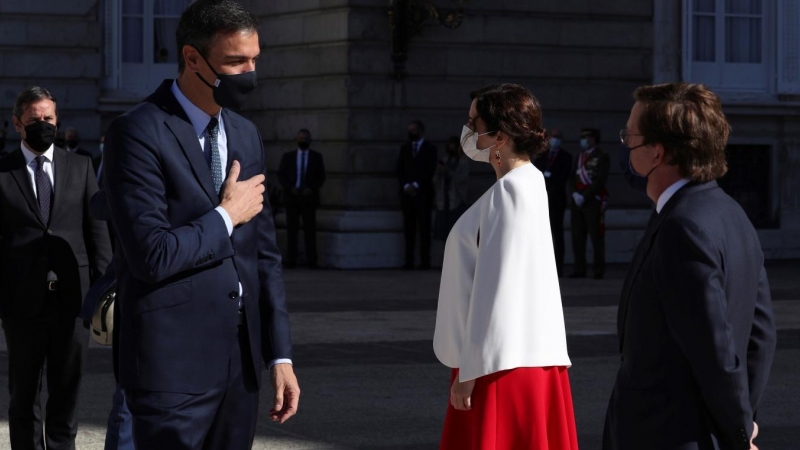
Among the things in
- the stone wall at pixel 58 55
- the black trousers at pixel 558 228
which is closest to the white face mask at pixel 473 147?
the black trousers at pixel 558 228

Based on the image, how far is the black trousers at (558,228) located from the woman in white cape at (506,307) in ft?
45.0

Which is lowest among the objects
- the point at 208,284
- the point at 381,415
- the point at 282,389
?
the point at 381,415

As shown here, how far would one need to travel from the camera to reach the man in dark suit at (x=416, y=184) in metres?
19.4

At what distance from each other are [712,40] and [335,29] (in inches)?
230

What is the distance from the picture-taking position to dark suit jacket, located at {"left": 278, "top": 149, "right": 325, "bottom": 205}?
19.6m

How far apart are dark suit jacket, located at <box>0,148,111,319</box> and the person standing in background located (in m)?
12.1

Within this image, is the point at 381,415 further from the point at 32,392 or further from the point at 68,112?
the point at 68,112

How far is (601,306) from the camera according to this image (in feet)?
50.3

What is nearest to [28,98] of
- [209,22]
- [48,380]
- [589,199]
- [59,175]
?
[59,175]

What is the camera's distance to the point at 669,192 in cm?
417

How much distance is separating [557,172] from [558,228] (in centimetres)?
86

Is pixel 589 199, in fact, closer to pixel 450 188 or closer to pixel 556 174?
pixel 556 174

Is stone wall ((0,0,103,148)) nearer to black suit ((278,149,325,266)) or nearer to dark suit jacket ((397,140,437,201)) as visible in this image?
black suit ((278,149,325,266))

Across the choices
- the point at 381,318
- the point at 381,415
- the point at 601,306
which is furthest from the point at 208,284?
the point at 601,306
